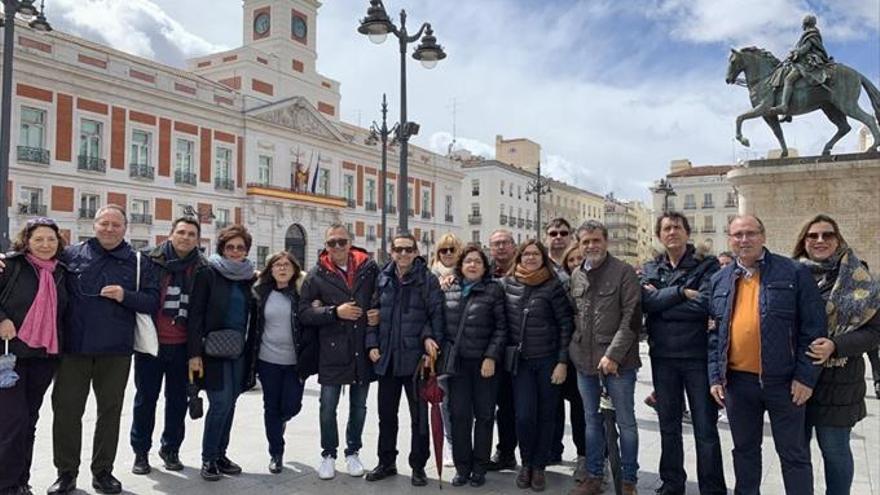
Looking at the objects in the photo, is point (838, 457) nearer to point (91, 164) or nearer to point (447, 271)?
point (447, 271)

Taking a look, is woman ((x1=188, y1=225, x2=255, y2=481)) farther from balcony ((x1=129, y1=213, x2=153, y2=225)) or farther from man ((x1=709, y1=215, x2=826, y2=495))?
balcony ((x1=129, y1=213, x2=153, y2=225))

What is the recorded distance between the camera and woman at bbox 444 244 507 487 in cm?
491

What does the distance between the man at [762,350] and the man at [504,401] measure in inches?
66.5

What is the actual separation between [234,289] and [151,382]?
Result: 0.93m

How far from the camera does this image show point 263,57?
45594 mm

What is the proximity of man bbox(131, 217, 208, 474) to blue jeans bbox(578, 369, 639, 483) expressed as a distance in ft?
9.88

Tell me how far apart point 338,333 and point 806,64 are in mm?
10967

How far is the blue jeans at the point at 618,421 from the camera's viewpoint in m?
4.54

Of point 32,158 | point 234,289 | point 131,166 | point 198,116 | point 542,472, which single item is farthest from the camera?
point 198,116

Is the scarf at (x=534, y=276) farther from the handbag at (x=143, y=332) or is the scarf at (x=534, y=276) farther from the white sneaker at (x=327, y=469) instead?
the handbag at (x=143, y=332)

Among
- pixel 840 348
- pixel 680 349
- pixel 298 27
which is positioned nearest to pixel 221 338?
pixel 680 349

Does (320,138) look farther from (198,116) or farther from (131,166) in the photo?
(131,166)

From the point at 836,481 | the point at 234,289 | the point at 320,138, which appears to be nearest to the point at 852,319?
the point at 836,481

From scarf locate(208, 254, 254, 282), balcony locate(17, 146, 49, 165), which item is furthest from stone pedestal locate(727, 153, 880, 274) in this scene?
balcony locate(17, 146, 49, 165)
